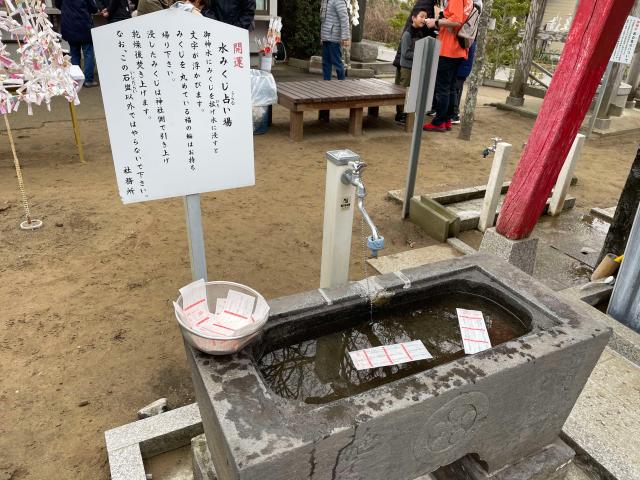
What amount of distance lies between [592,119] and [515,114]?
1.67 meters

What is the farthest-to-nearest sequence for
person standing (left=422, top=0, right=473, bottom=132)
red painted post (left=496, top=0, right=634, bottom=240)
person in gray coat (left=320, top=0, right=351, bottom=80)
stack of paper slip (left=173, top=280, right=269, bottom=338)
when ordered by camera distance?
1. person in gray coat (left=320, top=0, right=351, bottom=80)
2. person standing (left=422, top=0, right=473, bottom=132)
3. red painted post (left=496, top=0, right=634, bottom=240)
4. stack of paper slip (left=173, top=280, right=269, bottom=338)

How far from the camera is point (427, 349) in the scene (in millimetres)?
2008

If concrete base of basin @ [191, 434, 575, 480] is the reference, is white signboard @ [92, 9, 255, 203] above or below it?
above

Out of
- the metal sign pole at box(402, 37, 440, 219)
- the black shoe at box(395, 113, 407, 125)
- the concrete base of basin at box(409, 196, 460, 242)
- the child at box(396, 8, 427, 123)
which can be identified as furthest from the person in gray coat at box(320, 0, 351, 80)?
the concrete base of basin at box(409, 196, 460, 242)

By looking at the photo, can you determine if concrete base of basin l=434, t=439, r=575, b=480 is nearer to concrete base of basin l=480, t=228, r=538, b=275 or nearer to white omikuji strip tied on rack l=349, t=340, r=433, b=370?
white omikuji strip tied on rack l=349, t=340, r=433, b=370

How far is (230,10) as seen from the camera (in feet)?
18.9

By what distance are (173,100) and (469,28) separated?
18.6 feet

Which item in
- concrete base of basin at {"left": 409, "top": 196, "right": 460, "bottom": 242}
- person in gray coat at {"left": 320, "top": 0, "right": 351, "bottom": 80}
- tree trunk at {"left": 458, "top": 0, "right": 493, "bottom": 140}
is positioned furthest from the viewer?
person in gray coat at {"left": 320, "top": 0, "right": 351, "bottom": 80}

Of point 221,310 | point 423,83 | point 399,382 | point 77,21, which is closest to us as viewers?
point 399,382

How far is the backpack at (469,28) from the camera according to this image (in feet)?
20.5

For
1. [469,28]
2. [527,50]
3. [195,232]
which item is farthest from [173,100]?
[527,50]

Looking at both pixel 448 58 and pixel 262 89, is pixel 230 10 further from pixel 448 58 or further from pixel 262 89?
pixel 448 58

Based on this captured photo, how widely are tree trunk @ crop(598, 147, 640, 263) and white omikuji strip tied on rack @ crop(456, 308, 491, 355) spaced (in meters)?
2.03

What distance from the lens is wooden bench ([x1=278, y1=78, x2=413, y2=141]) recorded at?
6.39 metres
